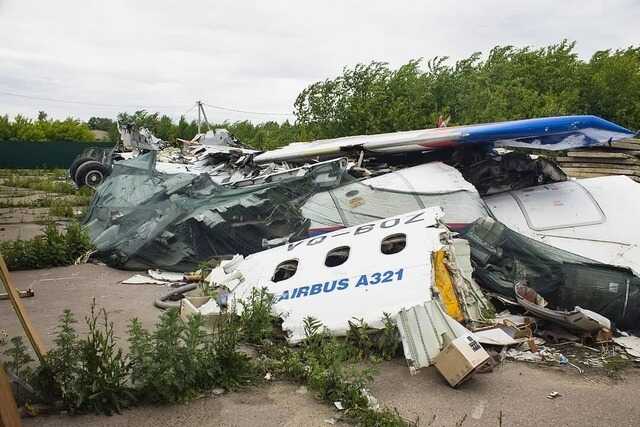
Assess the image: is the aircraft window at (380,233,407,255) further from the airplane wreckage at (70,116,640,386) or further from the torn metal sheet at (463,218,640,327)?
the torn metal sheet at (463,218,640,327)

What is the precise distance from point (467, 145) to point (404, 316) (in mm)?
4634

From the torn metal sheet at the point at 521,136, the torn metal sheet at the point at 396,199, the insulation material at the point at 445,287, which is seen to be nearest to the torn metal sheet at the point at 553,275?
the torn metal sheet at the point at 396,199

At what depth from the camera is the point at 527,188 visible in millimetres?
8109

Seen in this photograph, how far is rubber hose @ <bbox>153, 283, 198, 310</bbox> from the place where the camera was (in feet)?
19.8

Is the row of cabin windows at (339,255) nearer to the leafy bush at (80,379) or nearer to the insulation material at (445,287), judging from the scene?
the insulation material at (445,287)

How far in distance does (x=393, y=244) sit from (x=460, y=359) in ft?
6.28

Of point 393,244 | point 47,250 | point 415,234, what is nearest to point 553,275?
point 415,234

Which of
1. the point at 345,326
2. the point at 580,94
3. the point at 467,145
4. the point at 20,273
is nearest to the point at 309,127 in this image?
the point at 580,94

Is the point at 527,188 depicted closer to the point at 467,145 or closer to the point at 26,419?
the point at 467,145

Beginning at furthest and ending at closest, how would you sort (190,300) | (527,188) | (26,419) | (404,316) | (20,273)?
(527,188)
(20,273)
(190,300)
(404,316)
(26,419)

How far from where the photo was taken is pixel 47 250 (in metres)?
7.83

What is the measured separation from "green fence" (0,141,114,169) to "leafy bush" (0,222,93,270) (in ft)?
93.4

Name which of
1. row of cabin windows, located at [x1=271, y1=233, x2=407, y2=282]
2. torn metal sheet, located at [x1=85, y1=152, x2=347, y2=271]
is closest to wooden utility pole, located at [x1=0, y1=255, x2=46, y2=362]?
row of cabin windows, located at [x1=271, y1=233, x2=407, y2=282]

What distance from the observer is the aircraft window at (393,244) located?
5.74m
